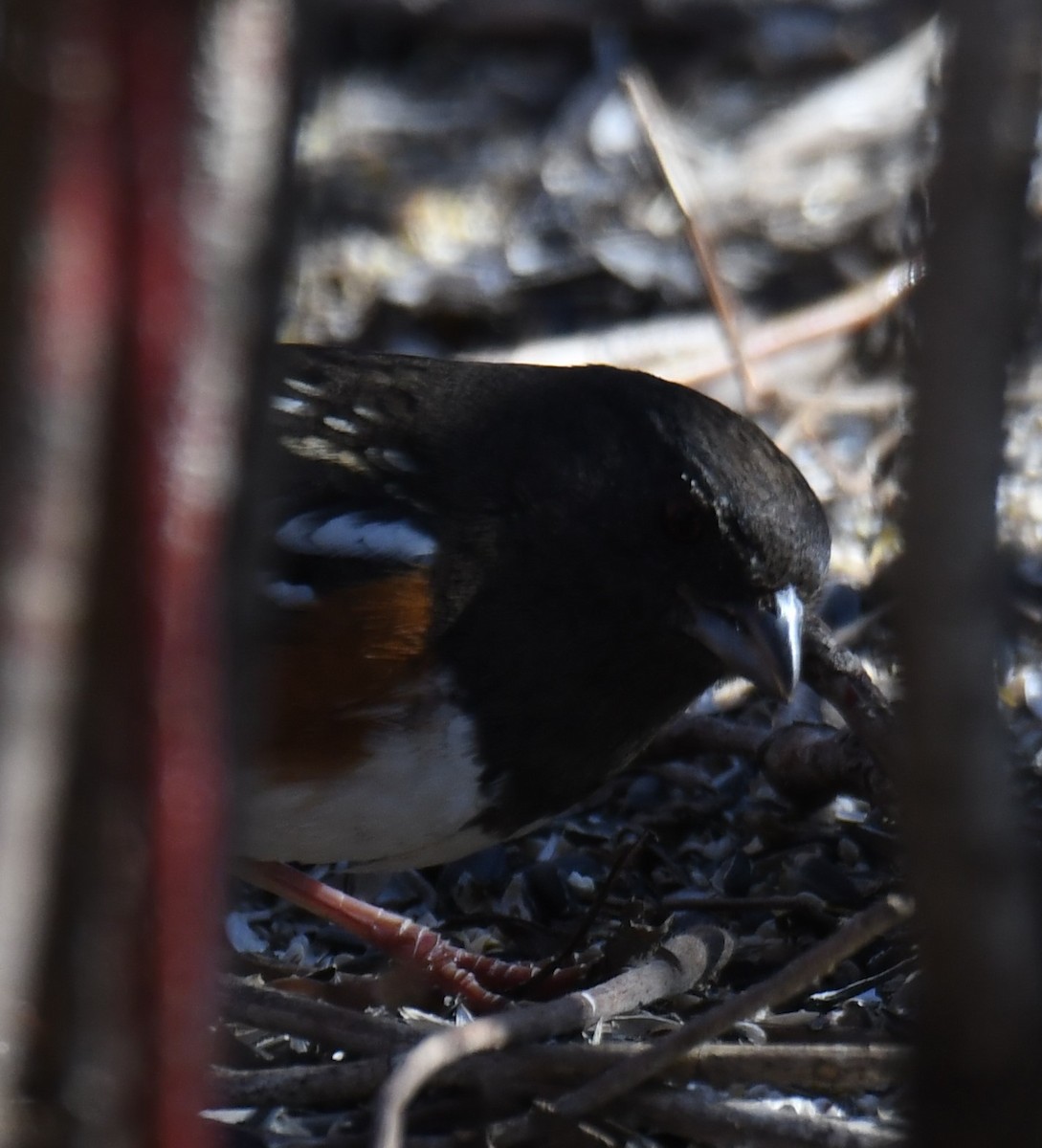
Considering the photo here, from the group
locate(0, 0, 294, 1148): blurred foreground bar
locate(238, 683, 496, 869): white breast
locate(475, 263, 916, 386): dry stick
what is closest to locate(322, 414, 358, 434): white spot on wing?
locate(238, 683, 496, 869): white breast

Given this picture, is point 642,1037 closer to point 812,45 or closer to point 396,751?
point 396,751

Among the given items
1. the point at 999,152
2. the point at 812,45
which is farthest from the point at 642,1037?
the point at 812,45

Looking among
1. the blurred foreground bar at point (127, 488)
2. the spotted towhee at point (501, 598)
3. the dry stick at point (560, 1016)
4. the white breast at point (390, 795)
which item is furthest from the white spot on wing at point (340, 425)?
the blurred foreground bar at point (127, 488)

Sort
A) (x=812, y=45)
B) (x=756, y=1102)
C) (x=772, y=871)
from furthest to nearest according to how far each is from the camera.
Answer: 1. (x=812, y=45)
2. (x=772, y=871)
3. (x=756, y=1102)

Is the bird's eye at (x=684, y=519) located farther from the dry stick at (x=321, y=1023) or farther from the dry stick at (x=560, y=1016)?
the dry stick at (x=321, y=1023)

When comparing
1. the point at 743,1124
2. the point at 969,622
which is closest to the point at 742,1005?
the point at 743,1124
